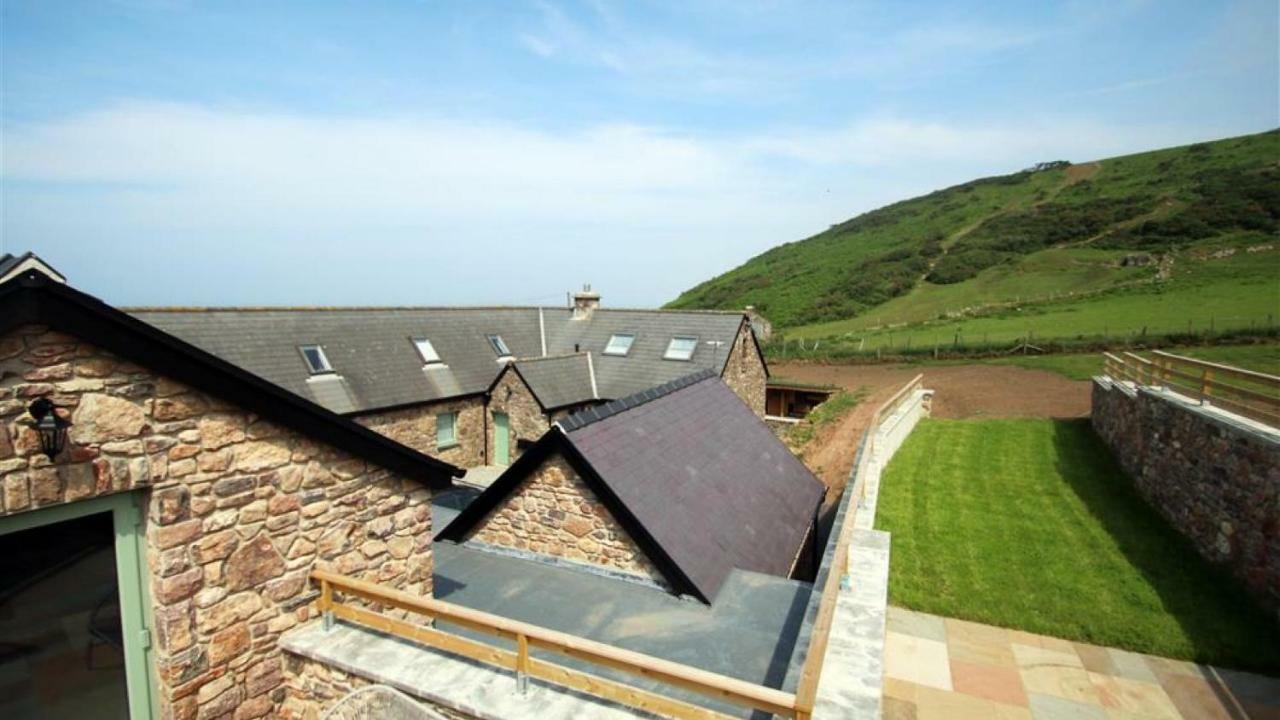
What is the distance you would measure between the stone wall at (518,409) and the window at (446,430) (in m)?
1.63

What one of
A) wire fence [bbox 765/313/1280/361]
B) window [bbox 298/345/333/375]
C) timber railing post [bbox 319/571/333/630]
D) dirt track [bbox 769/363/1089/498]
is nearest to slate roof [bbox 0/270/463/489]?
timber railing post [bbox 319/571/333/630]

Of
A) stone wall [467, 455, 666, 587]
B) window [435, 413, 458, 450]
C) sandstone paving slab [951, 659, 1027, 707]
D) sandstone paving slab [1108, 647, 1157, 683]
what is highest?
stone wall [467, 455, 666, 587]

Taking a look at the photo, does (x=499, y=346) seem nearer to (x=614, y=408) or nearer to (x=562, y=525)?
(x=614, y=408)

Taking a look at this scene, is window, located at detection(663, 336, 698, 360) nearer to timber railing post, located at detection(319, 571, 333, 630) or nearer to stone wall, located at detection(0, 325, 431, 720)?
stone wall, located at detection(0, 325, 431, 720)

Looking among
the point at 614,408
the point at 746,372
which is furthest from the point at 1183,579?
the point at 746,372

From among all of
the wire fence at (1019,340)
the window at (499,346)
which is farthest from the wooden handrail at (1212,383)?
the window at (499,346)

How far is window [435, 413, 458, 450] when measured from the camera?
861 inches

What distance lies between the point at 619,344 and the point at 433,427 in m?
8.09

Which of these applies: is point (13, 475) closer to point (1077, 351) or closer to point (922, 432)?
point (922, 432)

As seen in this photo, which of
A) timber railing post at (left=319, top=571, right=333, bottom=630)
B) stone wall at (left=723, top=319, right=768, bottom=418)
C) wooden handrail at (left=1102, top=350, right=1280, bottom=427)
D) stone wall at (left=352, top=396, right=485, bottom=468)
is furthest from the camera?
stone wall at (left=723, top=319, right=768, bottom=418)

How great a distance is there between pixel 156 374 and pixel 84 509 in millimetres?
1068

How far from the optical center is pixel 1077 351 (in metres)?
32.2

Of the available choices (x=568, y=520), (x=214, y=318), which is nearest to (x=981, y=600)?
(x=568, y=520)

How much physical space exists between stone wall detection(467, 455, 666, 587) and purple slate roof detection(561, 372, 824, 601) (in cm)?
45
